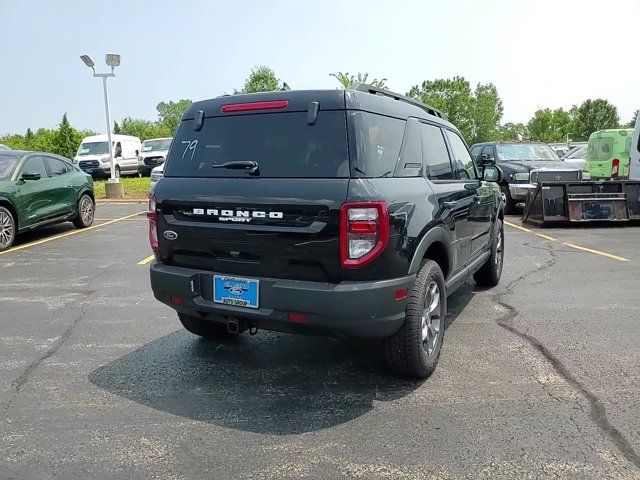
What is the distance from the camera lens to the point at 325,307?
10.5 feet

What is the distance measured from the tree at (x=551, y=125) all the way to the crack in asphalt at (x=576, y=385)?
95617 mm

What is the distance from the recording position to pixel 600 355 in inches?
165

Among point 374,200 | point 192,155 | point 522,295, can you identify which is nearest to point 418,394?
point 374,200

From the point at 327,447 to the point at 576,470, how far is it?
4.15 ft

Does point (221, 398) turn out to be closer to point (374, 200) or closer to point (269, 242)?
point (269, 242)

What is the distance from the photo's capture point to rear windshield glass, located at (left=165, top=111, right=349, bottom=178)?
11.1 feet

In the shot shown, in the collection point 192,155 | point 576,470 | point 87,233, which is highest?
point 192,155

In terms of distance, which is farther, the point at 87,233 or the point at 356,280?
the point at 87,233

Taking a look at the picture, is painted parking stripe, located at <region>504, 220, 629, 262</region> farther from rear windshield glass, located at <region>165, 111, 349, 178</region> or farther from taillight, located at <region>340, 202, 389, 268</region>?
rear windshield glass, located at <region>165, 111, 349, 178</region>

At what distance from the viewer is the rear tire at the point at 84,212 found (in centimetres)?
1155

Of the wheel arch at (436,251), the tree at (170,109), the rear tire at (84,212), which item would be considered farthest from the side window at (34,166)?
the tree at (170,109)

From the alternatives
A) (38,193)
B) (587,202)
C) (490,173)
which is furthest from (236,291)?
(587,202)

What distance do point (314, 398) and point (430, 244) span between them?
131cm

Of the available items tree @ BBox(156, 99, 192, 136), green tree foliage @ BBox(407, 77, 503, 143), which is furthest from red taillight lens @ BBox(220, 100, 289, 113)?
tree @ BBox(156, 99, 192, 136)
